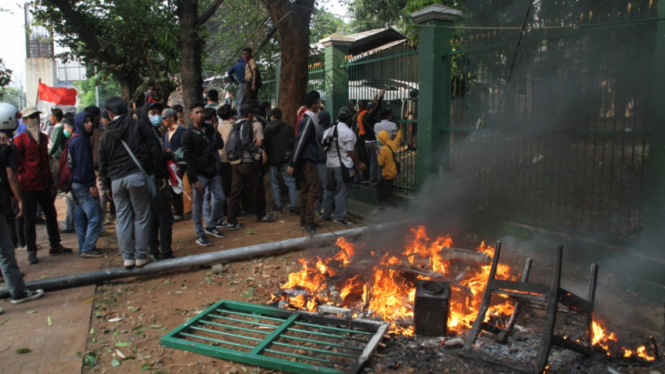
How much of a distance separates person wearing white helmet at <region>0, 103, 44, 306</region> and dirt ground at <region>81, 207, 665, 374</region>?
32.2 inches

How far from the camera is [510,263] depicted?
623 centimetres

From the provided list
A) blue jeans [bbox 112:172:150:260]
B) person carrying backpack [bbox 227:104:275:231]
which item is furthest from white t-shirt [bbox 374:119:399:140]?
blue jeans [bbox 112:172:150:260]

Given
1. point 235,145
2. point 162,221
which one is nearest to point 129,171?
point 162,221

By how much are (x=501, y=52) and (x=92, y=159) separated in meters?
6.08

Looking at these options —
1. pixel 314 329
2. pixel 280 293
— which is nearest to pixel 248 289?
pixel 280 293

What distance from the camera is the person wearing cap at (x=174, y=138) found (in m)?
8.52

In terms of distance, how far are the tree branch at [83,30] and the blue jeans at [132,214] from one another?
1095 cm

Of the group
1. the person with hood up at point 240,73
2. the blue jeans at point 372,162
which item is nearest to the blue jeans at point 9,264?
the person with hood up at point 240,73

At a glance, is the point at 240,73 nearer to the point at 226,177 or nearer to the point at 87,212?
the point at 226,177

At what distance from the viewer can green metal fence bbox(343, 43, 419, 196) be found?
859 cm

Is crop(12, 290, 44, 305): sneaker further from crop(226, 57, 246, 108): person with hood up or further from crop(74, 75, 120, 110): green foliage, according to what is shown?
crop(74, 75, 120, 110): green foliage

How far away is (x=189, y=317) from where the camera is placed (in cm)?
515

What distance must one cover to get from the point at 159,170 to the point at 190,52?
495 cm

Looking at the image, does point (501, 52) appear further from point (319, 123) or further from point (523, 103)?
point (319, 123)
